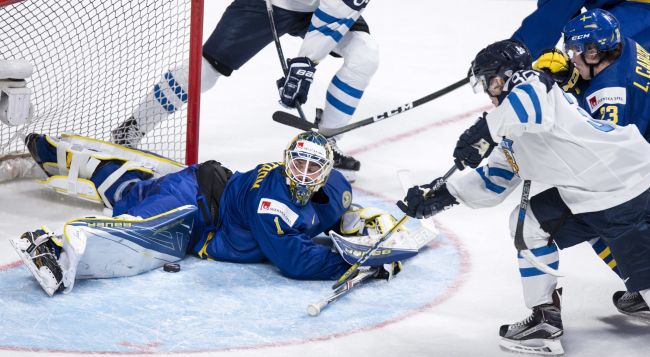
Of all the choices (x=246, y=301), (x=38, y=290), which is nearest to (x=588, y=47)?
(x=246, y=301)

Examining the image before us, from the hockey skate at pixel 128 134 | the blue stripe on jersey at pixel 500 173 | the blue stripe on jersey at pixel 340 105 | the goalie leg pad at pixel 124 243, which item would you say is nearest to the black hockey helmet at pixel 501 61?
the blue stripe on jersey at pixel 500 173

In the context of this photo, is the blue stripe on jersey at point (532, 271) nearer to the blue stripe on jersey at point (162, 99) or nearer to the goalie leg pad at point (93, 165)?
the goalie leg pad at point (93, 165)

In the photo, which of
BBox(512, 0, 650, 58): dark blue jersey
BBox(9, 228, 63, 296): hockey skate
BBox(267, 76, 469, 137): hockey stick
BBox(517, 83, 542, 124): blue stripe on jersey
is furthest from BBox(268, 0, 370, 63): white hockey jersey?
BBox(517, 83, 542, 124): blue stripe on jersey

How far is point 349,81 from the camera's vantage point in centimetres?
482

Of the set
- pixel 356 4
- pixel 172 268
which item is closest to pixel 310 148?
pixel 172 268

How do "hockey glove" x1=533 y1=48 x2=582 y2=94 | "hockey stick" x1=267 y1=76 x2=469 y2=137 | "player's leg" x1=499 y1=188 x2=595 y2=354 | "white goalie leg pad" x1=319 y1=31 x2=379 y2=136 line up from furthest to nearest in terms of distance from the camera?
"white goalie leg pad" x1=319 y1=31 x2=379 y2=136, "hockey stick" x1=267 y1=76 x2=469 y2=137, "hockey glove" x1=533 y1=48 x2=582 y2=94, "player's leg" x1=499 y1=188 x2=595 y2=354

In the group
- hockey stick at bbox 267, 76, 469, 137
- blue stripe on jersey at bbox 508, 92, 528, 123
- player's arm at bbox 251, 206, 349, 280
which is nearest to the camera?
blue stripe on jersey at bbox 508, 92, 528, 123

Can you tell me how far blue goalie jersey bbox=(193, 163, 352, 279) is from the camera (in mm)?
3721

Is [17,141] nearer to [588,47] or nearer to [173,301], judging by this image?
[173,301]

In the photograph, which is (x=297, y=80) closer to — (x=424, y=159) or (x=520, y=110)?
(x=424, y=159)

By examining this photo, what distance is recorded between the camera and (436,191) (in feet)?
11.2

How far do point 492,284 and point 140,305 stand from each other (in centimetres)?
113

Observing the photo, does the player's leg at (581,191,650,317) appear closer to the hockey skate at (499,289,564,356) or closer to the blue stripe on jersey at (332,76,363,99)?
the hockey skate at (499,289,564,356)

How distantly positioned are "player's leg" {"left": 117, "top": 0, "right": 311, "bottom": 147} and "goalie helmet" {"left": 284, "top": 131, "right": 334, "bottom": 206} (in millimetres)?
1038
